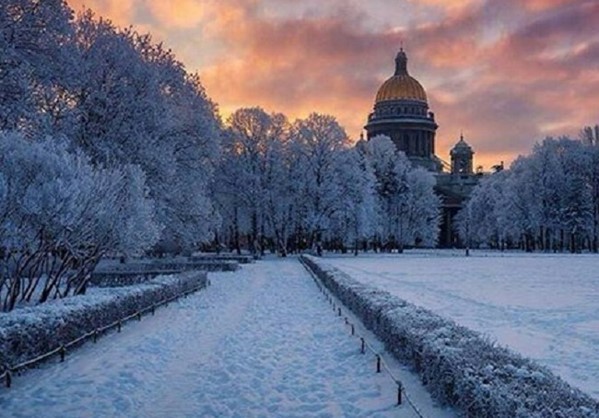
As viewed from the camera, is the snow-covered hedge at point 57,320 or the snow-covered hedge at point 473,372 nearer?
the snow-covered hedge at point 473,372

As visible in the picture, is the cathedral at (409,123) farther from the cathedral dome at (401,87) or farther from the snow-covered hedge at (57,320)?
the snow-covered hedge at (57,320)

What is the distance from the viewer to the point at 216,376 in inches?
471

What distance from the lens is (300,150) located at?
223ft

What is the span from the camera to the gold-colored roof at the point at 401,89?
145m

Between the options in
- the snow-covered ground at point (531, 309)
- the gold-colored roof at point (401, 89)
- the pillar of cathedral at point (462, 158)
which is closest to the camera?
the snow-covered ground at point (531, 309)

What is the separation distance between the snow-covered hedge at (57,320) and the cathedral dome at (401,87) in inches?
5143

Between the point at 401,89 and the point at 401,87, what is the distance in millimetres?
644

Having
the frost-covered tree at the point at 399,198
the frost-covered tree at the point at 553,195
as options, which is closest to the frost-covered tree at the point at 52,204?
the frost-covered tree at the point at 399,198

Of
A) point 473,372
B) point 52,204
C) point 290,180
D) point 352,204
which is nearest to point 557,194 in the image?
point 352,204

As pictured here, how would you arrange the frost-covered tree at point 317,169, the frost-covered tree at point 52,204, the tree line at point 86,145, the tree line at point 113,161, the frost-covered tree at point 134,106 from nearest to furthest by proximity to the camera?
the frost-covered tree at point 52,204, the tree line at point 86,145, the tree line at point 113,161, the frost-covered tree at point 134,106, the frost-covered tree at point 317,169

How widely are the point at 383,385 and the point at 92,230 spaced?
12.4 meters

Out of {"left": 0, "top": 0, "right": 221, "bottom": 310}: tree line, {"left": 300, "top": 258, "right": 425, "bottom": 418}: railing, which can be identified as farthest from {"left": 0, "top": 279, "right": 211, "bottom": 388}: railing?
{"left": 300, "top": 258, "right": 425, "bottom": 418}: railing

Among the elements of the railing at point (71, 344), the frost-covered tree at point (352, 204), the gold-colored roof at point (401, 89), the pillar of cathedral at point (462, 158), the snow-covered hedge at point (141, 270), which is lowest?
the railing at point (71, 344)

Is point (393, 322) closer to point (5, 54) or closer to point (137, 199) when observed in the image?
point (137, 199)
